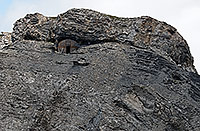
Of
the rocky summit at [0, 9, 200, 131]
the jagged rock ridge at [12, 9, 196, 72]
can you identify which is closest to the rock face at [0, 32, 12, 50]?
the jagged rock ridge at [12, 9, 196, 72]

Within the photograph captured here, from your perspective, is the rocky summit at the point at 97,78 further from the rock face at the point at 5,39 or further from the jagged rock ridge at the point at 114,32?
the rock face at the point at 5,39

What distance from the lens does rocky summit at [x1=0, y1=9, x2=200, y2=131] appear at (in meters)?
19.1

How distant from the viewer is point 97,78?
74.7ft

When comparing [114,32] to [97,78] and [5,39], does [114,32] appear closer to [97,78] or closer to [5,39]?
[97,78]

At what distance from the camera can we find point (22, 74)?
74.9ft

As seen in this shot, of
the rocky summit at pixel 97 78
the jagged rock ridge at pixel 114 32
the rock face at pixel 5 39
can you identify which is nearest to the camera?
the rocky summit at pixel 97 78

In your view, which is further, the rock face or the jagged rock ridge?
the rock face

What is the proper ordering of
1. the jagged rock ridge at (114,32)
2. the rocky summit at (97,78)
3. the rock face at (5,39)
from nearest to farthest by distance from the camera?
the rocky summit at (97,78), the jagged rock ridge at (114,32), the rock face at (5,39)

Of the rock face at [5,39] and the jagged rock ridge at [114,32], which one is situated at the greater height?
the jagged rock ridge at [114,32]

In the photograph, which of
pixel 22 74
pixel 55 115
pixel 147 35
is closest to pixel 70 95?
pixel 55 115

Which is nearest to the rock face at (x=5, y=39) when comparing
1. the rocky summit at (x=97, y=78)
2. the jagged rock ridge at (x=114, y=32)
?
the jagged rock ridge at (x=114, y=32)

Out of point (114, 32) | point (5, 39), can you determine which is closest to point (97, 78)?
point (114, 32)

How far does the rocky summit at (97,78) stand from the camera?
19.1 metres

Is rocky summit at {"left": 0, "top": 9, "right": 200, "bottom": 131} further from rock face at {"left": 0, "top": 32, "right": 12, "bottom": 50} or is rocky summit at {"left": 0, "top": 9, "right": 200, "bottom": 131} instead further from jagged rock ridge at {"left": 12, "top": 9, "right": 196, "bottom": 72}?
rock face at {"left": 0, "top": 32, "right": 12, "bottom": 50}
